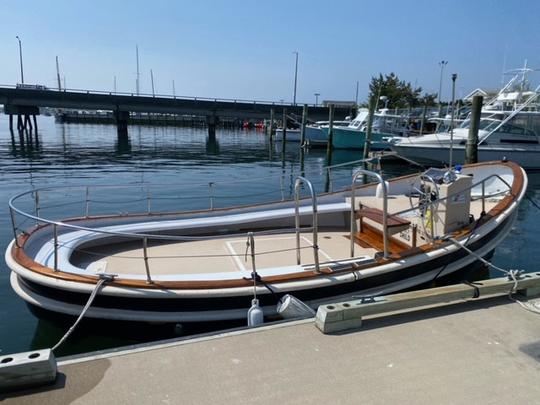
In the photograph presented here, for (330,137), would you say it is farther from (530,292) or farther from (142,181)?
(530,292)

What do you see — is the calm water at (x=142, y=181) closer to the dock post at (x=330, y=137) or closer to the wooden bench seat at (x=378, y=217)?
the dock post at (x=330, y=137)

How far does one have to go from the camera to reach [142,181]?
19984 mm

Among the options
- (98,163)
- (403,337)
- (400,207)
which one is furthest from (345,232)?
(98,163)

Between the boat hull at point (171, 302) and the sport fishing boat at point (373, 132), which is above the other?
the sport fishing boat at point (373, 132)

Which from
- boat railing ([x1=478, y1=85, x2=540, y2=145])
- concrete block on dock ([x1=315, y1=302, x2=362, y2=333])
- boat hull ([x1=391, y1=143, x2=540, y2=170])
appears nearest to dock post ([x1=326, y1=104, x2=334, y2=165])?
boat hull ([x1=391, y1=143, x2=540, y2=170])

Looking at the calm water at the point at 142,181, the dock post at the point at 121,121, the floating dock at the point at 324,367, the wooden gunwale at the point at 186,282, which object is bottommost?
the calm water at the point at 142,181

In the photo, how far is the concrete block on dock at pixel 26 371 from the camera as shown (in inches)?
103

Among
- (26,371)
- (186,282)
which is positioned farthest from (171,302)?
(26,371)

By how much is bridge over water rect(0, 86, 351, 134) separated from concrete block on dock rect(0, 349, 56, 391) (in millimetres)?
52836

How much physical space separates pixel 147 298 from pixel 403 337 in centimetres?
275

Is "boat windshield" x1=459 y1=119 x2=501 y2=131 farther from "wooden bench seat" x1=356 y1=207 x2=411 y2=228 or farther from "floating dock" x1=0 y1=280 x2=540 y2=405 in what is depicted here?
"floating dock" x1=0 y1=280 x2=540 y2=405

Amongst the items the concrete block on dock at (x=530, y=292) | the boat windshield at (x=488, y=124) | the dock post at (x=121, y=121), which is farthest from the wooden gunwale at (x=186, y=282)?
the dock post at (x=121, y=121)

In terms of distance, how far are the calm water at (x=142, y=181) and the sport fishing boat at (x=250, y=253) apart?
466mm

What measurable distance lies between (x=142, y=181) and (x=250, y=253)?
1520 centimetres
